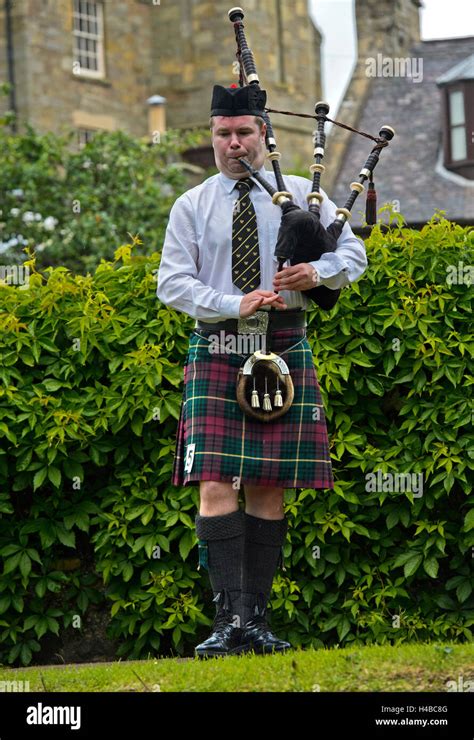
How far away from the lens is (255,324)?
545cm

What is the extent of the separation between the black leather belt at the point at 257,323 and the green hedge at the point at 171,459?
1.06 meters

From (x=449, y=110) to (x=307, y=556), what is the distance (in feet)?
77.6

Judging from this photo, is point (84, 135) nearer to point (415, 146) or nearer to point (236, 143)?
point (415, 146)

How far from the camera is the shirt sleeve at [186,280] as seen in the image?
17.4 feet

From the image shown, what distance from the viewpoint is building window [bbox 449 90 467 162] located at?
28.7 m

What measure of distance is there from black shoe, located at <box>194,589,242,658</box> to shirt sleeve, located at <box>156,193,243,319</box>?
1052 mm

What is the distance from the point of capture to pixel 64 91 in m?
32.4
